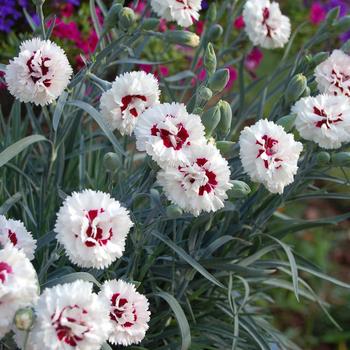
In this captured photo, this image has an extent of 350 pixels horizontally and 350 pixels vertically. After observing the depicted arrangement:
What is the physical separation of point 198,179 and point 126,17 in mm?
402

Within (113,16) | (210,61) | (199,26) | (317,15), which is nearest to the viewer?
(210,61)

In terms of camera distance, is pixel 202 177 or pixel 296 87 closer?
pixel 202 177

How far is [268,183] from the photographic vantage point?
3.84ft

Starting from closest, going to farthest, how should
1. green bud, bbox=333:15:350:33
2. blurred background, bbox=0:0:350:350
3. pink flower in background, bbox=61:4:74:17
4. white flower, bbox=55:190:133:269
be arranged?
1. white flower, bbox=55:190:133:269
2. green bud, bbox=333:15:350:33
3. blurred background, bbox=0:0:350:350
4. pink flower in background, bbox=61:4:74:17

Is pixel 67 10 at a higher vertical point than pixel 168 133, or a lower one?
higher

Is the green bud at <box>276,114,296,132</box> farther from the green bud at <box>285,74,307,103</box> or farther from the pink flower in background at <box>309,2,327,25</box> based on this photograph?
the pink flower in background at <box>309,2,327,25</box>

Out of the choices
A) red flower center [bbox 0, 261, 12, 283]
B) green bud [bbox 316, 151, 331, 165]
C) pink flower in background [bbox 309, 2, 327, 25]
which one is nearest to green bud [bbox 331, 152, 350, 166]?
green bud [bbox 316, 151, 331, 165]

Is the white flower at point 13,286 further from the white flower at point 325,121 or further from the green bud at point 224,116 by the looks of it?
the white flower at point 325,121

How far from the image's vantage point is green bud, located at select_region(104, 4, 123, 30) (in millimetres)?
1346

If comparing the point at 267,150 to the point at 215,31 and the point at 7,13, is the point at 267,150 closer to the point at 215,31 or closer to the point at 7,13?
the point at 215,31

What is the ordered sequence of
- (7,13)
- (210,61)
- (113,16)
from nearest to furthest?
(210,61) < (113,16) < (7,13)

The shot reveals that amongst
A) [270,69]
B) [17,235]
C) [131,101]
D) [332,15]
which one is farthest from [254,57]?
[17,235]

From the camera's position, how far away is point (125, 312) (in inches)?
43.4

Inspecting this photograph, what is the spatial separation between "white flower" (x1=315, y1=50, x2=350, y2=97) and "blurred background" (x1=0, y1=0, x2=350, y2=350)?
0.40 metres
